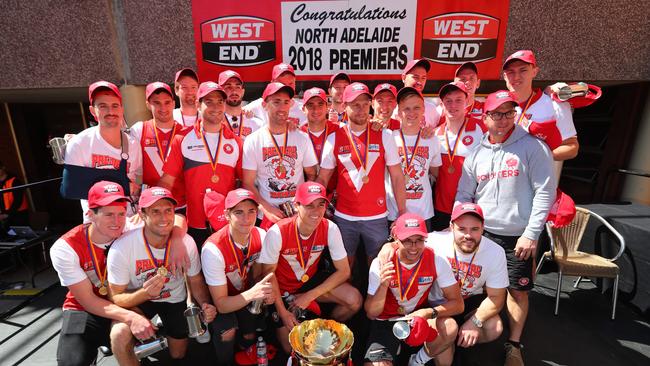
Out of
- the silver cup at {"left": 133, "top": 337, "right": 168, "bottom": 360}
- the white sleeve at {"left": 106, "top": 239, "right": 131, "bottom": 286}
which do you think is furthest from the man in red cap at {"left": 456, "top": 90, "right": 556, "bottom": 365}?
the white sleeve at {"left": 106, "top": 239, "right": 131, "bottom": 286}

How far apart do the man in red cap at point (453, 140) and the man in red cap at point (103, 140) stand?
323 centimetres

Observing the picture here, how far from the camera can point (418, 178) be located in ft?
10.8

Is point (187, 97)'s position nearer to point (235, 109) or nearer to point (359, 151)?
point (235, 109)

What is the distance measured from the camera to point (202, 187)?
317cm

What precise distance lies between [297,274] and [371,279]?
0.73 metres

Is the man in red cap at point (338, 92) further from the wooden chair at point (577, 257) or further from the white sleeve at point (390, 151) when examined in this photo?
the wooden chair at point (577, 257)

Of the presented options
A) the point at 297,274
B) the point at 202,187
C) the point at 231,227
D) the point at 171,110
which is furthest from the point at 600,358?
the point at 171,110

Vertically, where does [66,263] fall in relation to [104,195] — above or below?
below

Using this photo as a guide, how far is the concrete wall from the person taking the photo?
16.2ft

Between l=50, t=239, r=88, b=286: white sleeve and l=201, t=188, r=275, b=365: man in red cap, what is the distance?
95 centimetres

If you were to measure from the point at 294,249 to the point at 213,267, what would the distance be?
0.70 metres

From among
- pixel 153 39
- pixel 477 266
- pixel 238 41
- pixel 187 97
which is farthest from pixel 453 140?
pixel 153 39

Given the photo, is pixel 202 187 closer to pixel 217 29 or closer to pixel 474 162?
pixel 474 162

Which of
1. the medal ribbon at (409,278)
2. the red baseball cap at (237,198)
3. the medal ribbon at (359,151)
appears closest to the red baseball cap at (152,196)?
the red baseball cap at (237,198)
